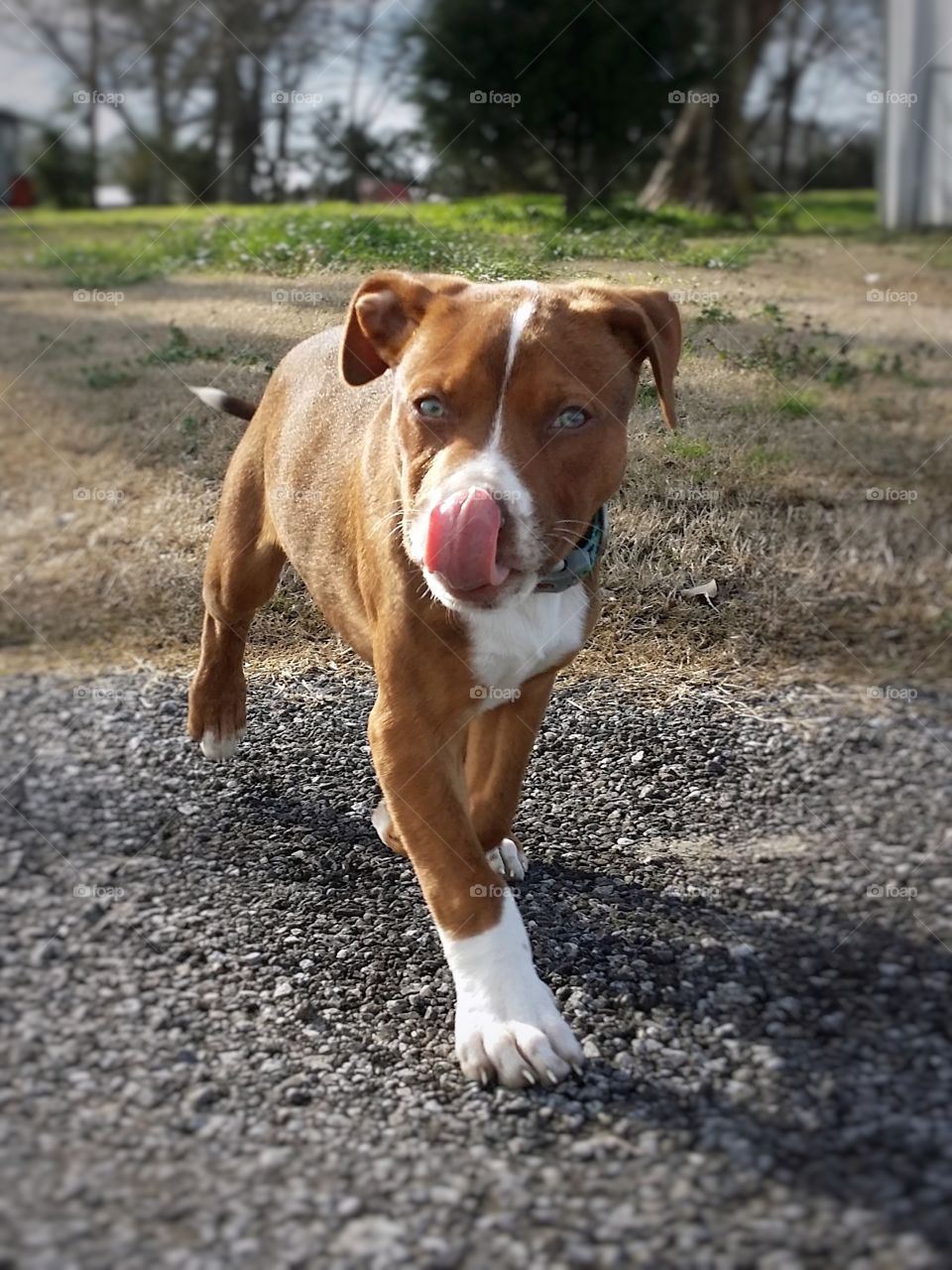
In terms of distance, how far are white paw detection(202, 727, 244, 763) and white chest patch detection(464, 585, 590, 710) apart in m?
1.48

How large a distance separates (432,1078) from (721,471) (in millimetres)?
2639

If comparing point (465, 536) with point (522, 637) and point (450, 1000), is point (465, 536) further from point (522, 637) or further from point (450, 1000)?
point (450, 1000)

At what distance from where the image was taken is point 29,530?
16.0ft

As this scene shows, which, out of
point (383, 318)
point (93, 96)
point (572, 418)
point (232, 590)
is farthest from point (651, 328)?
point (93, 96)

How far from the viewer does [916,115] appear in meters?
4.25

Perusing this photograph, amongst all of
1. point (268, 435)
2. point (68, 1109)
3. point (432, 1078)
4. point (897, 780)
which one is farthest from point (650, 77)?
point (68, 1109)

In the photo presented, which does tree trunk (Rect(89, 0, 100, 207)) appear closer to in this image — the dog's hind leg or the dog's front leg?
the dog's hind leg

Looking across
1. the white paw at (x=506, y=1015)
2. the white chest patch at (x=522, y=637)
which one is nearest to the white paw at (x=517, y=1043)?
the white paw at (x=506, y=1015)

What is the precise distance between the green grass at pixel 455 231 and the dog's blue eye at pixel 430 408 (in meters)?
1.71

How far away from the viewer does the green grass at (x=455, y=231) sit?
473 centimetres

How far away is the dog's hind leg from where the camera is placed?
Answer: 4441 millimetres

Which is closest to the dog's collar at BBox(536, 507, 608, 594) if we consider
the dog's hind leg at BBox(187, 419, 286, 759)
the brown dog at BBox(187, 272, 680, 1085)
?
the brown dog at BBox(187, 272, 680, 1085)

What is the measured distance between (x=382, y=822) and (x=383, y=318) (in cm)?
153

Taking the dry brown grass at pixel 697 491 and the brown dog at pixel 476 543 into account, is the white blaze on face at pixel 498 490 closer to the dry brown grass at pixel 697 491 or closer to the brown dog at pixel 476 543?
the brown dog at pixel 476 543
